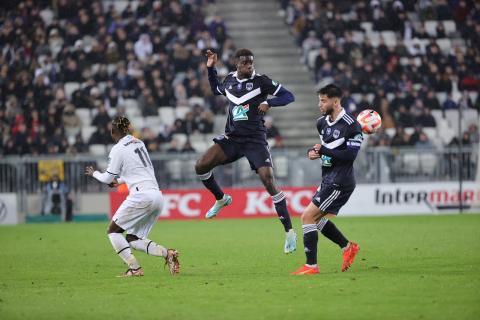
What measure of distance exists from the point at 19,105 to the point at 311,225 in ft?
68.4

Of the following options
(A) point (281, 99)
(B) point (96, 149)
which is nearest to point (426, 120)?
(B) point (96, 149)

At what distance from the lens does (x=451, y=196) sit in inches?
1125

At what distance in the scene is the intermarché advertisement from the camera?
93.7ft

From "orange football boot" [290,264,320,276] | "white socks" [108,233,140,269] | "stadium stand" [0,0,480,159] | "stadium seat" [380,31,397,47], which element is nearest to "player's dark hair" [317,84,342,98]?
"orange football boot" [290,264,320,276]

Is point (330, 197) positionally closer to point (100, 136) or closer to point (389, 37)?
point (100, 136)

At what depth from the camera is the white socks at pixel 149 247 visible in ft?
45.0

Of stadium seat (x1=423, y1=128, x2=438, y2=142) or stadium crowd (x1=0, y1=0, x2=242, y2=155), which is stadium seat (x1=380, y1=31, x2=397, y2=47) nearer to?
stadium seat (x1=423, y1=128, x2=438, y2=142)

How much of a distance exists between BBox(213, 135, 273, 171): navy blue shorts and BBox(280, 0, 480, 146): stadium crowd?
15.8 meters

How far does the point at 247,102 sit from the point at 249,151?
783 mm

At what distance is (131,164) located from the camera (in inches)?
540

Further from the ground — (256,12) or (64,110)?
(256,12)

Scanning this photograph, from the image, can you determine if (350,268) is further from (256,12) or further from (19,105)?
(256,12)

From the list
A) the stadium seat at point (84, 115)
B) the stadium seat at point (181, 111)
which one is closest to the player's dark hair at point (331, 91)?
the stadium seat at point (181, 111)

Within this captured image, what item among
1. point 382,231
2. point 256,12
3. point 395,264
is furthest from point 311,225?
point 256,12
